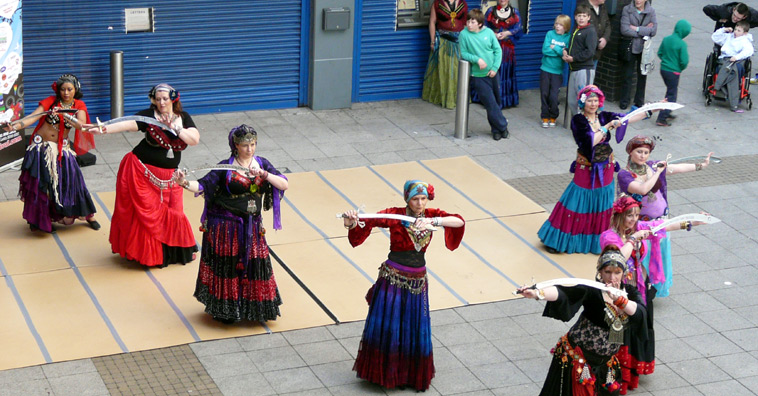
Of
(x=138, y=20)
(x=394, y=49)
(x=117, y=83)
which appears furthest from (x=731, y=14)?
(x=117, y=83)

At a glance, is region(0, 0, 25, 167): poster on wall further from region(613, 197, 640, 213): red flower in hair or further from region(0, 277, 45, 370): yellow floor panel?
region(613, 197, 640, 213): red flower in hair

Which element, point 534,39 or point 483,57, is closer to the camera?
point 483,57

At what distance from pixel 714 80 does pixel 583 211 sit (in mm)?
6460

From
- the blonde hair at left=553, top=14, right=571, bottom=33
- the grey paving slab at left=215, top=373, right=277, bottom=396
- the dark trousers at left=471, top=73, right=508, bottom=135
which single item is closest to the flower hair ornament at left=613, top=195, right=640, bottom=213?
the grey paving slab at left=215, top=373, right=277, bottom=396

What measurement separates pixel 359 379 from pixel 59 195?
4.18 meters

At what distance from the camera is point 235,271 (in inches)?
387

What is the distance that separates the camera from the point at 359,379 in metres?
9.39

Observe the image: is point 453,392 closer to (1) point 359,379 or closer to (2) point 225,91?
(1) point 359,379

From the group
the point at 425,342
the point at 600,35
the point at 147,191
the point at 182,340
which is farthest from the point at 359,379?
the point at 600,35

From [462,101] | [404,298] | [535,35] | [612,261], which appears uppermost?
[535,35]

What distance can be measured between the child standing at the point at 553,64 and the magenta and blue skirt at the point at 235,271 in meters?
7.23

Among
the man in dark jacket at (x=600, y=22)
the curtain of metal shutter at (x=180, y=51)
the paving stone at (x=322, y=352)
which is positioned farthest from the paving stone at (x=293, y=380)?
the man in dark jacket at (x=600, y=22)

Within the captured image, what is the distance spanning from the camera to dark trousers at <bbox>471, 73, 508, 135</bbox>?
50.4 ft

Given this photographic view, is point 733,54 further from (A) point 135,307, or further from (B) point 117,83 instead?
(A) point 135,307
